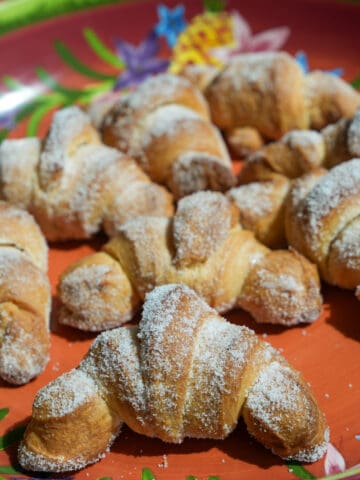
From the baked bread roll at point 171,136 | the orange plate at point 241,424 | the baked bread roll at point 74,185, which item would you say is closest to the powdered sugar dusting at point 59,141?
the baked bread roll at point 74,185

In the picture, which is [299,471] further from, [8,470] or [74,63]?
[74,63]

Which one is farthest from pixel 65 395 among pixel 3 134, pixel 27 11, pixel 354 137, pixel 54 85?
pixel 27 11

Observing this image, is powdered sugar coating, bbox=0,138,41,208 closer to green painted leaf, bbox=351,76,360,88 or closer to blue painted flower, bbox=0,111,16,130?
blue painted flower, bbox=0,111,16,130

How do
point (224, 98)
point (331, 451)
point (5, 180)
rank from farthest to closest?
point (224, 98)
point (5, 180)
point (331, 451)

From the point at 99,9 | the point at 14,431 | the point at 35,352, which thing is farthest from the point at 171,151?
the point at 99,9

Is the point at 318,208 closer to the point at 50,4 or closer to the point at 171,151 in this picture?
the point at 171,151

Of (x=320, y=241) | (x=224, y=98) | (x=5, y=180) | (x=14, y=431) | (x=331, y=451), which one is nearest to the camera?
(x=331, y=451)

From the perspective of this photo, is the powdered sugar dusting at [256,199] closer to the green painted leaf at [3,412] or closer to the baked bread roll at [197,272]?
the baked bread roll at [197,272]

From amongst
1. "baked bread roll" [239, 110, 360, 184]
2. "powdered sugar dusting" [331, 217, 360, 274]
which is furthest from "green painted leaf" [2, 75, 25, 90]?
"powdered sugar dusting" [331, 217, 360, 274]
